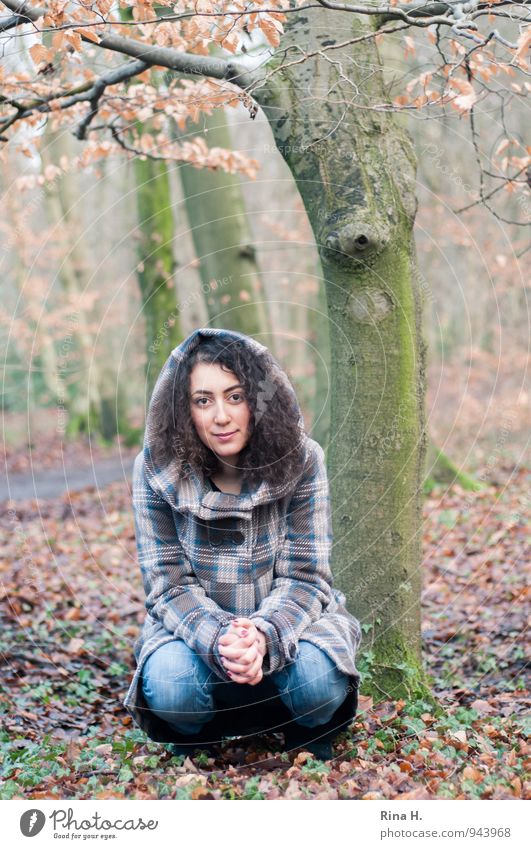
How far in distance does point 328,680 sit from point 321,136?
88.6 inches

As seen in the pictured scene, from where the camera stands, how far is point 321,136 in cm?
A: 346

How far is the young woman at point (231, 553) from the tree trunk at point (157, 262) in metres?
5.33

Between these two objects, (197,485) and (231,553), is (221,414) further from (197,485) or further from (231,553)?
(231,553)

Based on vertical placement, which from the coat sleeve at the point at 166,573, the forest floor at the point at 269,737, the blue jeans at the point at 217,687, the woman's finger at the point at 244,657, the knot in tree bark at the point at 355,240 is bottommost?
the forest floor at the point at 269,737

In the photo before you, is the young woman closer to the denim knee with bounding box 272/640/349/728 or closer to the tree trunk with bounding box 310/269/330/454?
the denim knee with bounding box 272/640/349/728

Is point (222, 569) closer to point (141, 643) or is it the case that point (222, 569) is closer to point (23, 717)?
point (141, 643)

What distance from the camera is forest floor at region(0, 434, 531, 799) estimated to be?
2.86 metres

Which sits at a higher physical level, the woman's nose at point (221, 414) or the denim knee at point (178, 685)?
the woman's nose at point (221, 414)

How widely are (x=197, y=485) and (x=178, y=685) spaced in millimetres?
742

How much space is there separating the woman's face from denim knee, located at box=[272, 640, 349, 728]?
0.80 metres

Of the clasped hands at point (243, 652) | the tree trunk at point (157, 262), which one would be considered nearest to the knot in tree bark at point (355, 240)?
the clasped hands at point (243, 652)

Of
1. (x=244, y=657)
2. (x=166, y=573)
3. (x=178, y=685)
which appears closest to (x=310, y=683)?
(x=244, y=657)

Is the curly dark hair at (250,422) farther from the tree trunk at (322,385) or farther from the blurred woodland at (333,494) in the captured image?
the tree trunk at (322,385)

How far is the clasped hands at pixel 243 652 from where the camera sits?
2770mm
